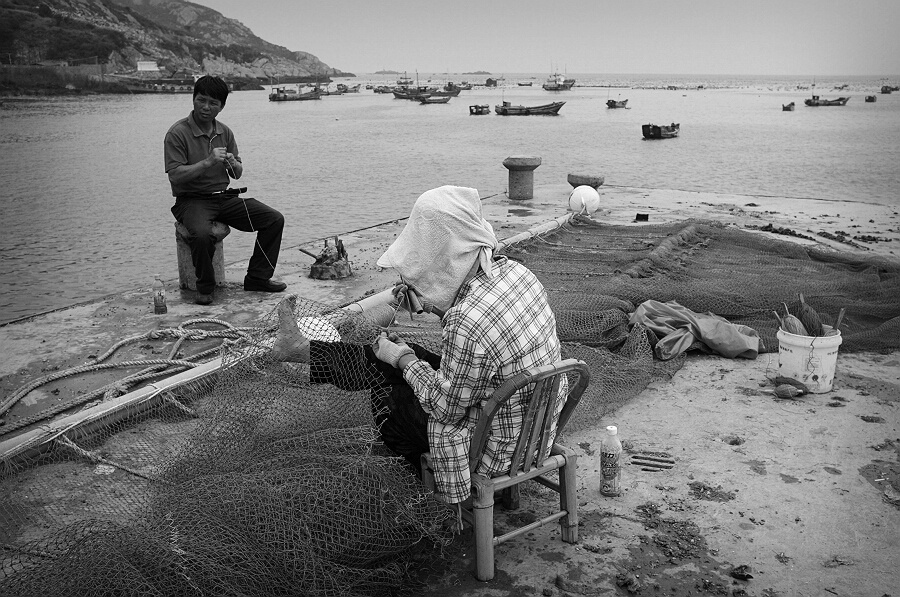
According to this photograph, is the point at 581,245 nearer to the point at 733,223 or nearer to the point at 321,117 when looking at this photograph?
the point at 733,223

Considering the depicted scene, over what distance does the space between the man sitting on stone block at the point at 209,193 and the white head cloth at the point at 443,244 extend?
3.69 meters

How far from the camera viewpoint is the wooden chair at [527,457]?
250 cm

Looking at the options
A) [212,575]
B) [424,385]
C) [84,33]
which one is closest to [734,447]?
[424,385]

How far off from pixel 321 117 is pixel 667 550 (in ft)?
172

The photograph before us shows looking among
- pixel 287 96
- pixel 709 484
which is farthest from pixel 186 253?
pixel 287 96

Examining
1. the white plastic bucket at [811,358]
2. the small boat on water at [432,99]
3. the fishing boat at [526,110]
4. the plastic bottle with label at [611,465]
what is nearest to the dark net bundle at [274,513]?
the plastic bottle with label at [611,465]

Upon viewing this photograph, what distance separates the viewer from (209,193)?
6098 mm

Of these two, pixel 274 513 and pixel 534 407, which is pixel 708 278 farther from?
pixel 274 513

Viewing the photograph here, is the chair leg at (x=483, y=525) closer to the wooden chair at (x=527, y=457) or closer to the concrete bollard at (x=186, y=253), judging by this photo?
the wooden chair at (x=527, y=457)

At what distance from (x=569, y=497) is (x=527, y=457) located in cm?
30

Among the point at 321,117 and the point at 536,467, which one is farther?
the point at 321,117

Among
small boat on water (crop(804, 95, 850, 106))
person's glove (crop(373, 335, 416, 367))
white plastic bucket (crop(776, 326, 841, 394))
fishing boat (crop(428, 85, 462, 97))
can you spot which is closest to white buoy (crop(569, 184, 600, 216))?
white plastic bucket (crop(776, 326, 841, 394))

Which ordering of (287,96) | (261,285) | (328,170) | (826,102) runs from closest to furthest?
(261,285), (328,170), (826,102), (287,96)

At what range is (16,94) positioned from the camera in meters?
57.3
